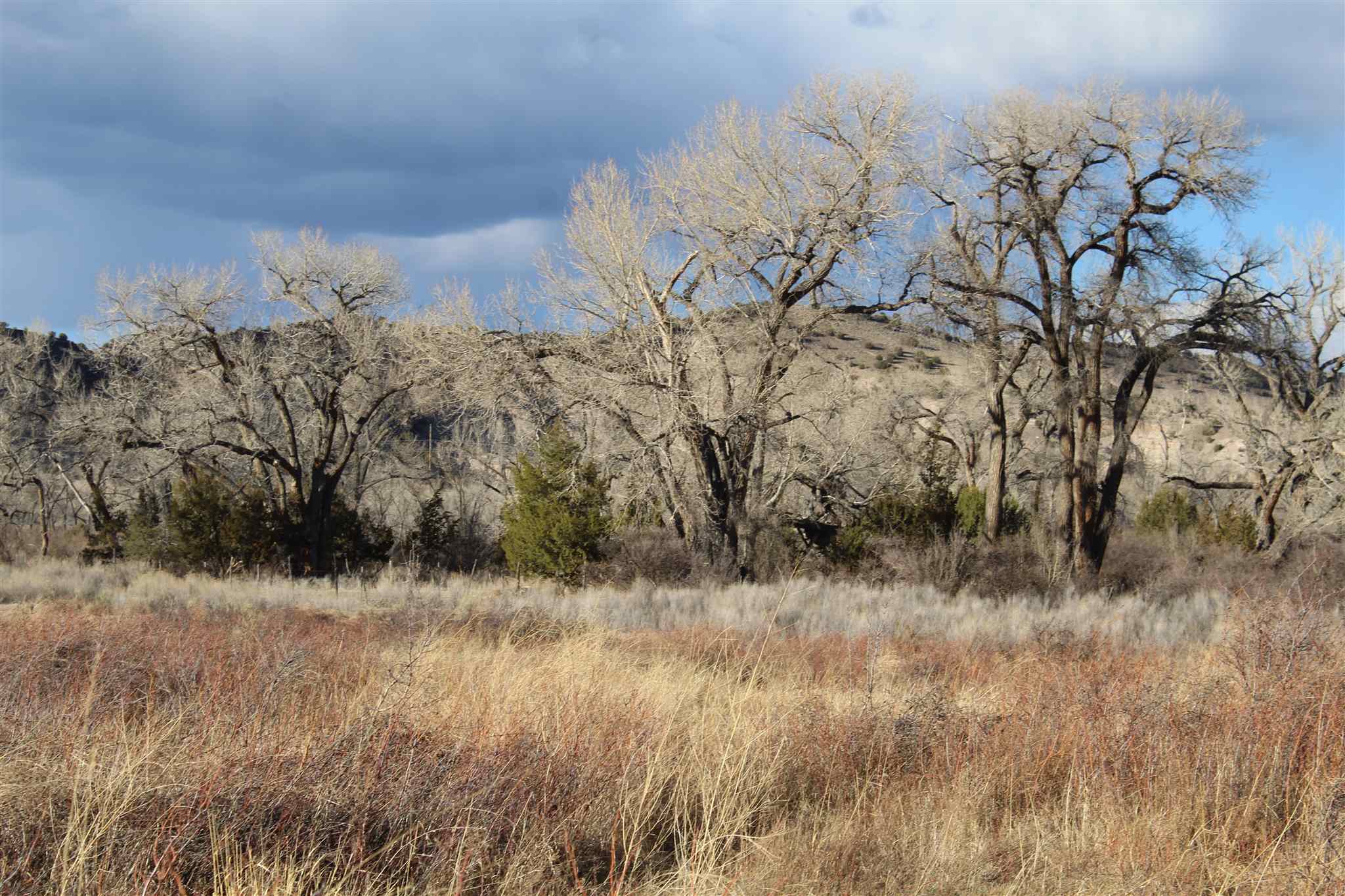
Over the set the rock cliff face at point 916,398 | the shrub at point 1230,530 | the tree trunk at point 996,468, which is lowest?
the shrub at point 1230,530

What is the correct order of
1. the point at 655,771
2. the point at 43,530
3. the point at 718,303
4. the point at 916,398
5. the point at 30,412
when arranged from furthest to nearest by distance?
the point at 916,398 → the point at 30,412 → the point at 43,530 → the point at 718,303 → the point at 655,771

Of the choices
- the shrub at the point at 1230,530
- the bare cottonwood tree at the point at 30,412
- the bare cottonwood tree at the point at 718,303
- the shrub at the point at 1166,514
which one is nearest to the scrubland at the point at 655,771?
the bare cottonwood tree at the point at 718,303

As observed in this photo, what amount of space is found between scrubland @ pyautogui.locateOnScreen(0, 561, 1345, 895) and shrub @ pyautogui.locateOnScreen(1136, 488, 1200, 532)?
2374cm

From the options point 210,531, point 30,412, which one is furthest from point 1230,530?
point 30,412

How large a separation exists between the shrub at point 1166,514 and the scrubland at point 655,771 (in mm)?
23736

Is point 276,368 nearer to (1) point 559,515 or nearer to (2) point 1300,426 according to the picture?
(1) point 559,515

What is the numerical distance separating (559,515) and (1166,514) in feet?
69.1

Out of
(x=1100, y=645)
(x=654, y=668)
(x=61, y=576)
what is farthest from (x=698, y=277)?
(x=61, y=576)

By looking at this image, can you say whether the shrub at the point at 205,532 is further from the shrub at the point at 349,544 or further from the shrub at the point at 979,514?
the shrub at the point at 979,514

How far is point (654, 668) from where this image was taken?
25.1 feet

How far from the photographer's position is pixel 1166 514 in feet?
→ 101

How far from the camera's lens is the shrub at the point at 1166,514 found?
29953 millimetres

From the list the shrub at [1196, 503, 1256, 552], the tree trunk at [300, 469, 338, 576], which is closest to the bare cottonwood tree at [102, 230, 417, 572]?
the tree trunk at [300, 469, 338, 576]

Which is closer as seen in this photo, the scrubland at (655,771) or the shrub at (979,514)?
the scrubland at (655,771)
